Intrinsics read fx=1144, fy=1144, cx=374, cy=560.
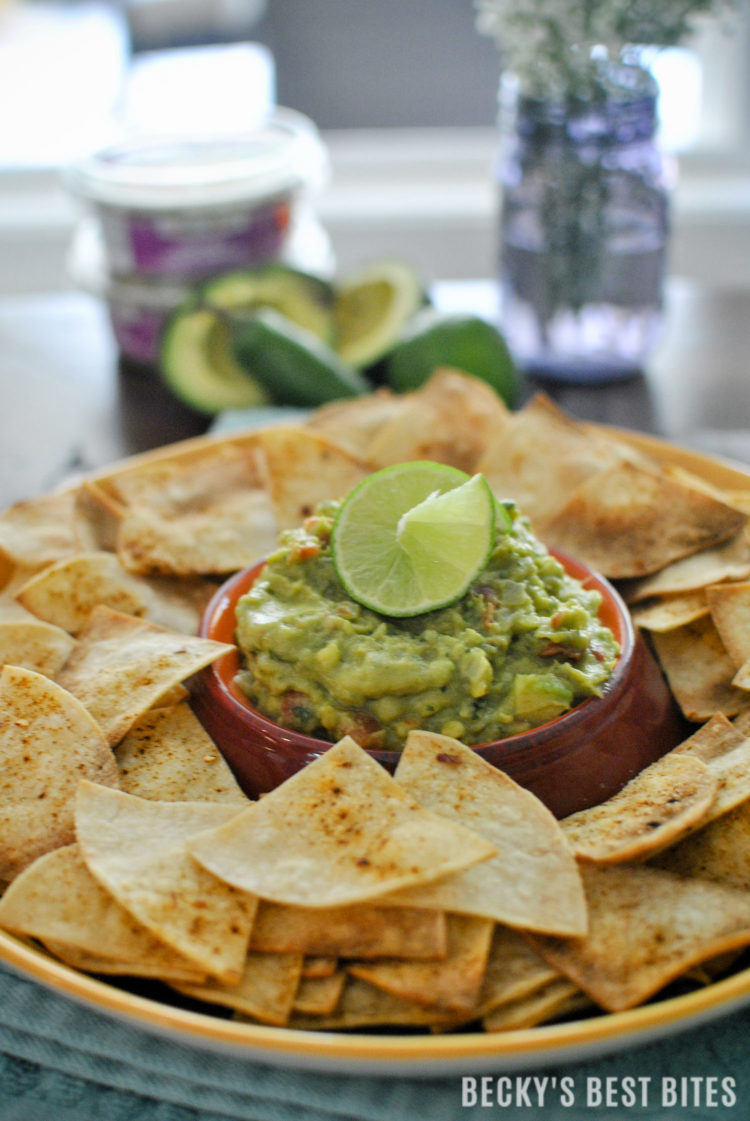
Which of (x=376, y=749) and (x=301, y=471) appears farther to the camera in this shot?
(x=301, y=471)

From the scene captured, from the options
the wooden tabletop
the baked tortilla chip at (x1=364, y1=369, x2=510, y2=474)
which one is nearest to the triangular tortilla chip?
the baked tortilla chip at (x1=364, y1=369, x2=510, y2=474)

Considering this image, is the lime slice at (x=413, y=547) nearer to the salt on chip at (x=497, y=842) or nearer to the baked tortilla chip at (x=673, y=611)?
the salt on chip at (x=497, y=842)

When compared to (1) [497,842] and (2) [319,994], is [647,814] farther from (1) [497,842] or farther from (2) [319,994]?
(2) [319,994]

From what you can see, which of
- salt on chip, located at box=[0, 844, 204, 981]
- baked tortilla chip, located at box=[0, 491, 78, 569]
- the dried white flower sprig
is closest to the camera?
salt on chip, located at box=[0, 844, 204, 981]

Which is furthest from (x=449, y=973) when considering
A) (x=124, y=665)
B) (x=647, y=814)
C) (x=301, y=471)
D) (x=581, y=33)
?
(x=581, y=33)

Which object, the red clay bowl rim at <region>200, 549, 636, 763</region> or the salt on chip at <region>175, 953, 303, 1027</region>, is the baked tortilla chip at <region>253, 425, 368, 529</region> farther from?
the salt on chip at <region>175, 953, 303, 1027</region>

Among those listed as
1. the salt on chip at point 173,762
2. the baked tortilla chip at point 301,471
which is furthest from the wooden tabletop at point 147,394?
the salt on chip at point 173,762
